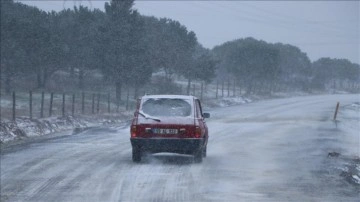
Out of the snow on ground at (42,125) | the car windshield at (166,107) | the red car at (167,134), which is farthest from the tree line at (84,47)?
the red car at (167,134)

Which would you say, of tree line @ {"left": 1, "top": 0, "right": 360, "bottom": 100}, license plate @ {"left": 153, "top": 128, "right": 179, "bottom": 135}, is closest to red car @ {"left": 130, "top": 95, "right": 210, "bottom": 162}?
license plate @ {"left": 153, "top": 128, "right": 179, "bottom": 135}

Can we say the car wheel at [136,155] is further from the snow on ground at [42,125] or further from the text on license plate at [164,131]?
the snow on ground at [42,125]

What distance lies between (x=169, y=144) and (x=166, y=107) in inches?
45.4

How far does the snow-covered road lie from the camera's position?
10.6 meters

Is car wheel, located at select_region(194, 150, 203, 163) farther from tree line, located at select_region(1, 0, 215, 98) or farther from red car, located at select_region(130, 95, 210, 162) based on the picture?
tree line, located at select_region(1, 0, 215, 98)

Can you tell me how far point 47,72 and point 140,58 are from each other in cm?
1049

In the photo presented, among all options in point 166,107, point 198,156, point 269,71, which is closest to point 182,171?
point 198,156

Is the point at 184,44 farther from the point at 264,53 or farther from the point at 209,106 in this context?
the point at 264,53

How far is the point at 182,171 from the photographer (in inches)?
534

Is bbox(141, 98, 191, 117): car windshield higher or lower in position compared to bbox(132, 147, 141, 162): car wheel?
higher

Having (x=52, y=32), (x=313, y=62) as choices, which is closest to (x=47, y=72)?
(x=52, y=32)

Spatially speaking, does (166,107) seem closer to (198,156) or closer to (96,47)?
(198,156)

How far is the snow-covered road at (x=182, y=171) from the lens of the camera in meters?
10.6

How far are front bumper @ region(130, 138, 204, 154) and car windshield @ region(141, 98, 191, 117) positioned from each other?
81 cm
